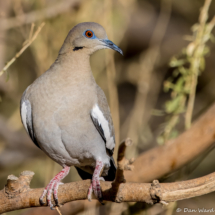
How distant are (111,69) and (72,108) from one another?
1489mm

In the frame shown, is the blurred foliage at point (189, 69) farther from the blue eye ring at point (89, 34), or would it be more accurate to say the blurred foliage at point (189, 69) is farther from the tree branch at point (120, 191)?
the tree branch at point (120, 191)

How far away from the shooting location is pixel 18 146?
4441 millimetres

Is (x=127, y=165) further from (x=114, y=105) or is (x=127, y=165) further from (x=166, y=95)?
(x=166, y=95)

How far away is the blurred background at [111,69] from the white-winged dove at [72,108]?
0.60 m

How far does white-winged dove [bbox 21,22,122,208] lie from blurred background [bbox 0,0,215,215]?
1.98 feet

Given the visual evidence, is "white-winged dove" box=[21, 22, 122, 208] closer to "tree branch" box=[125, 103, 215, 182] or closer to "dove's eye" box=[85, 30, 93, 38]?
"dove's eye" box=[85, 30, 93, 38]

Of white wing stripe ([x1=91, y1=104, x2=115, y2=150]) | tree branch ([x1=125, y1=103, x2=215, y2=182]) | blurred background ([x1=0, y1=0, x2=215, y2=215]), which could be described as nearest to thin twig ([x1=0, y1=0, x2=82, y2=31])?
blurred background ([x1=0, y1=0, x2=215, y2=215])

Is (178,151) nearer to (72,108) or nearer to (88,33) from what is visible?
(72,108)

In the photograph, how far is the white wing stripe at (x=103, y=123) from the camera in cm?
251

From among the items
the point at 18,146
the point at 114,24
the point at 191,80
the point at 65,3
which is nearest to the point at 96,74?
the point at 114,24

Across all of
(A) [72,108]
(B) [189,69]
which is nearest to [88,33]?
(A) [72,108]

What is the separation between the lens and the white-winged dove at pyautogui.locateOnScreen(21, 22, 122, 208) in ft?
8.00

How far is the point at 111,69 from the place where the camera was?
381 cm

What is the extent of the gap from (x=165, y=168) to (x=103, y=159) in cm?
66
